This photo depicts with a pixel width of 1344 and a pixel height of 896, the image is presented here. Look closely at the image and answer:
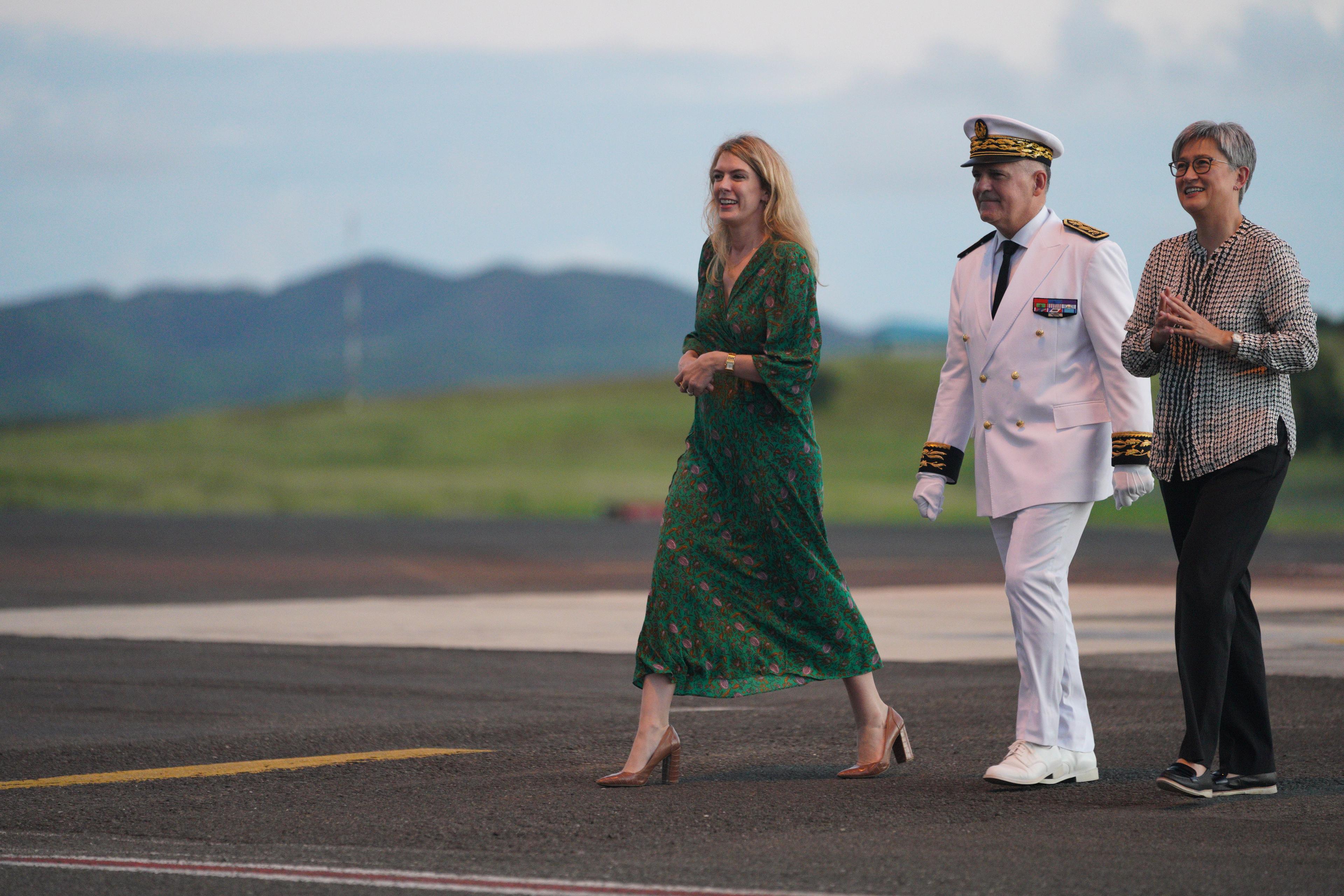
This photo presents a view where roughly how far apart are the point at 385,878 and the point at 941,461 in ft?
9.14

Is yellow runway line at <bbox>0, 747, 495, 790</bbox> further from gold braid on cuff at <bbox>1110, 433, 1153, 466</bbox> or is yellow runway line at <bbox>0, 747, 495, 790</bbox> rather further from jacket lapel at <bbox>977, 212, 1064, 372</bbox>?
gold braid on cuff at <bbox>1110, 433, 1153, 466</bbox>

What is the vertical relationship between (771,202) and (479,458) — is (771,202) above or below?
above

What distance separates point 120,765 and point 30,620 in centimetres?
671

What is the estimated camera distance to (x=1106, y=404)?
6.30m

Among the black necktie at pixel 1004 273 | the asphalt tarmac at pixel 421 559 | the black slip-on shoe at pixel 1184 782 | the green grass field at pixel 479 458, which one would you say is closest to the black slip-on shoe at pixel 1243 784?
the black slip-on shoe at pixel 1184 782

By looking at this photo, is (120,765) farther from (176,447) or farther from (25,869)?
(176,447)

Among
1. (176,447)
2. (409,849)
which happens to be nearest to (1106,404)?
(409,849)

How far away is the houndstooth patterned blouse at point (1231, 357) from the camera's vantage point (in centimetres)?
595

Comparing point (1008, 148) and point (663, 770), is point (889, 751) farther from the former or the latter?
point (1008, 148)

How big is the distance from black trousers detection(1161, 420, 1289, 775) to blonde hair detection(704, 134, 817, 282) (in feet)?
5.24

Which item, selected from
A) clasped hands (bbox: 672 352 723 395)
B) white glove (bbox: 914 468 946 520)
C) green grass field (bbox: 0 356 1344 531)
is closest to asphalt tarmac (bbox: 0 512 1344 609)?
clasped hands (bbox: 672 352 723 395)

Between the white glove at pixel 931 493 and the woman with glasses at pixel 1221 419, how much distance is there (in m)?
Answer: 0.80

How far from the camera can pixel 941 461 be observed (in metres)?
6.62

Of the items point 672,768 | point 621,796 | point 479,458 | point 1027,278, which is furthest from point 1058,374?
point 479,458
